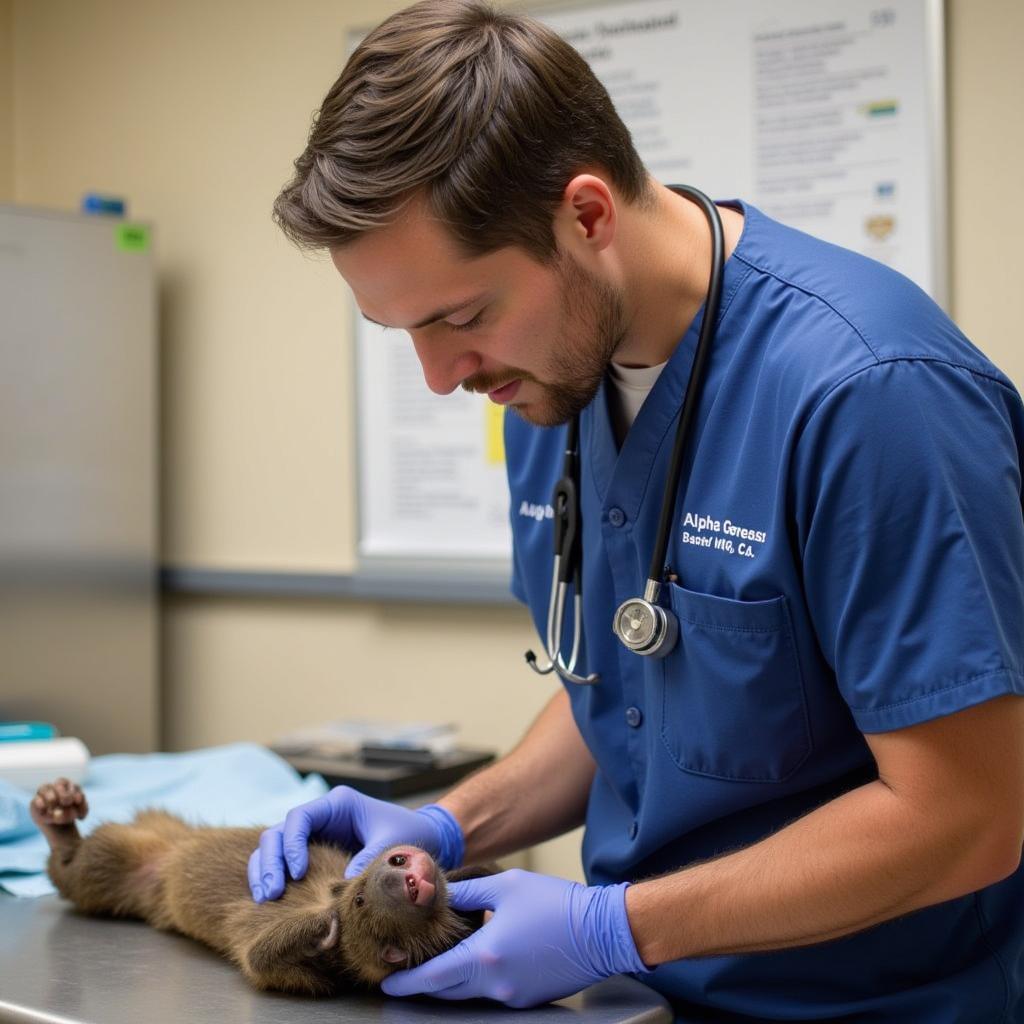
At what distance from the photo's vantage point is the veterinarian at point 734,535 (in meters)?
1.07

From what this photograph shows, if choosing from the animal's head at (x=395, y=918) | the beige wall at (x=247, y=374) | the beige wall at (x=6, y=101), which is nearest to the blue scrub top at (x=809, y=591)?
the animal's head at (x=395, y=918)

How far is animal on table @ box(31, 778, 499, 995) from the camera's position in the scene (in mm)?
1257

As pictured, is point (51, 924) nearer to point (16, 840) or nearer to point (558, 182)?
point (16, 840)

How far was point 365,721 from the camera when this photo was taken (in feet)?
9.27

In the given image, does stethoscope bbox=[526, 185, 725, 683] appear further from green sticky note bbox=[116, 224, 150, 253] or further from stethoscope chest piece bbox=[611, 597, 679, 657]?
green sticky note bbox=[116, 224, 150, 253]

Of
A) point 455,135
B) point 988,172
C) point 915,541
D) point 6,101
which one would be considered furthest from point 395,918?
point 6,101

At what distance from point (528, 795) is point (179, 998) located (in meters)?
0.50

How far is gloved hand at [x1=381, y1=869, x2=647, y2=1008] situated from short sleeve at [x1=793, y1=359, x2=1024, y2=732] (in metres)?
0.30

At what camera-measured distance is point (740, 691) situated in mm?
1208

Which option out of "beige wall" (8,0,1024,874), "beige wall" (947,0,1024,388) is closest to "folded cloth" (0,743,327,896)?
"beige wall" (8,0,1024,874)

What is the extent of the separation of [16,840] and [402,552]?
113 centimetres

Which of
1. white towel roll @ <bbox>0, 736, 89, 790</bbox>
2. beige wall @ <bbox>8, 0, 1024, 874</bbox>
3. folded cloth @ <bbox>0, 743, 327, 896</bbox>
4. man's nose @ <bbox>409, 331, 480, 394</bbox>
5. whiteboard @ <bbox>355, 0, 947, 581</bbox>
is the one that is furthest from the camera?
beige wall @ <bbox>8, 0, 1024, 874</bbox>

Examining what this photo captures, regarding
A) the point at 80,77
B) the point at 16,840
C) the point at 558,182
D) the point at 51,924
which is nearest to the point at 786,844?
the point at 558,182

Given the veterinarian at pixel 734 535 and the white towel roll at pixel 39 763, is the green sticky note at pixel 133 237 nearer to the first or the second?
the white towel roll at pixel 39 763
